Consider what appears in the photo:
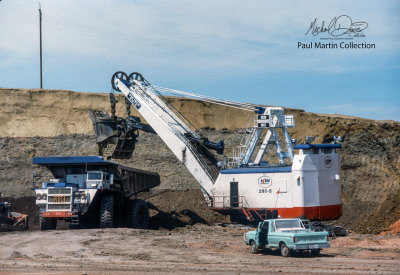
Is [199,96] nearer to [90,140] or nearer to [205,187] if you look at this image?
[205,187]

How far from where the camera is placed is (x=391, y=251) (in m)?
22.9

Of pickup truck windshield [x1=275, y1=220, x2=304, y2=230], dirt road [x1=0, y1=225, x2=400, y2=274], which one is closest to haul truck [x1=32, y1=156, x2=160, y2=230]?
dirt road [x1=0, y1=225, x2=400, y2=274]

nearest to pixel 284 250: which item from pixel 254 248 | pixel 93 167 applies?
pixel 254 248

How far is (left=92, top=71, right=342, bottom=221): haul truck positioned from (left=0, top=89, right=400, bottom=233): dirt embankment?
477cm

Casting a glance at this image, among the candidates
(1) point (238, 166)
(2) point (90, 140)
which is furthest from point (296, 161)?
(2) point (90, 140)

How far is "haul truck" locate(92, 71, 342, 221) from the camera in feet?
104

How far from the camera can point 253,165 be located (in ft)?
119

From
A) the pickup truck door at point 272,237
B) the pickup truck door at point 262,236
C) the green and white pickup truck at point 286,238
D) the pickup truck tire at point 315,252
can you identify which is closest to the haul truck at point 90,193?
the green and white pickup truck at point 286,238

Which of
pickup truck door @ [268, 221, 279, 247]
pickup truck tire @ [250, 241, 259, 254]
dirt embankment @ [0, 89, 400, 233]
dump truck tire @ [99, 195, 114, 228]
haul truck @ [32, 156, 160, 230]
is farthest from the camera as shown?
dirt embankment @ [0, 89, 400, 233]

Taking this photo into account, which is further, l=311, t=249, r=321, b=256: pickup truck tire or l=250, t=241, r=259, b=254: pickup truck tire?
l=250, t=241, r=259, b=254: pickup truck tire

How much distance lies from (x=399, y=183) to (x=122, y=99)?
25.0 m

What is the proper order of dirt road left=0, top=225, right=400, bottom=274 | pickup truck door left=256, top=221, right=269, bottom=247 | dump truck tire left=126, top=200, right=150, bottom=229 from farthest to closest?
dump truck tire left=126, top=200, right=150, bottom=229 → pickup truck door left=256, top=221, right=269, bottom=247 → dirt road left=0, top=225, right=400, bottom=274

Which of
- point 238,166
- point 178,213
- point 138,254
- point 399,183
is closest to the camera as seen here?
point 138,254

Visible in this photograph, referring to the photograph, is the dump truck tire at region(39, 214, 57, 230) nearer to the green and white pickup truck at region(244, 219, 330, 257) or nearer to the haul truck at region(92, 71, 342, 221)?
the haul truck at region(92, 71, 342, 221)
